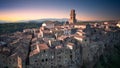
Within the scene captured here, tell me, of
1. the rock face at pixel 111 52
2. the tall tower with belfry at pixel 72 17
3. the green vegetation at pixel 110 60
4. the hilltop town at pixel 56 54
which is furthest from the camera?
the tall tower with belfry at pixel 72 17

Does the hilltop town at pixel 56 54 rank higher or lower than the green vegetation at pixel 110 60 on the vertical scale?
higher

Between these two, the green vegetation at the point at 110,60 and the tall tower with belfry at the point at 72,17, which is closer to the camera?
the green vegetation at the point at 110,60

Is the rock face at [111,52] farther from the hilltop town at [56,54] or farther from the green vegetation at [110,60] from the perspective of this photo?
the hilltop town at [56,54]

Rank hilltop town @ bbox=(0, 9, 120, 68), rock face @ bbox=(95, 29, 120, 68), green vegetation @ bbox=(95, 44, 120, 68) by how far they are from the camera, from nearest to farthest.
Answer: hilltop town @ bbox=(0, 9, 120, 68), green vegetation @ bbox=(95, 44, 120, 68), rock face @ bbox=(95, 29, 120, 68)

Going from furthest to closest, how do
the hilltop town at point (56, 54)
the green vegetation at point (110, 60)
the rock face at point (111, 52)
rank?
the rock face at point (111, 52) → the green vegetation at point (110, 60) → the hilltop town at point (56, 54)

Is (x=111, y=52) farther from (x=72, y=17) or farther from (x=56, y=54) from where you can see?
Result: (x=72, y=17)

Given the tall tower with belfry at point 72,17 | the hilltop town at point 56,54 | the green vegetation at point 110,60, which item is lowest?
the green vegetation at point 110,60

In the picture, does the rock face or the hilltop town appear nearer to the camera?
the hilltop town

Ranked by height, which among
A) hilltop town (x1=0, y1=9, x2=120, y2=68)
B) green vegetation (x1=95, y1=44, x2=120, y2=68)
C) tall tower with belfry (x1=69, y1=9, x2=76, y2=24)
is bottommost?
green vegetation (x1=95, y1=44, x2=120, y2=68)

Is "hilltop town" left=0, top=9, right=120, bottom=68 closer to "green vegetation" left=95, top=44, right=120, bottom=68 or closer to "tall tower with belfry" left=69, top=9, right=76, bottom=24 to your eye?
"green vegetation" left=95, top=44, right=120, bottom=68

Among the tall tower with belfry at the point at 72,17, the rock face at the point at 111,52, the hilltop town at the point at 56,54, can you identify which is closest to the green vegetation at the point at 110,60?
the rock face at the point at 111,52

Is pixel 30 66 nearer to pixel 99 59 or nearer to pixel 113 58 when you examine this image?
pixel 99 59

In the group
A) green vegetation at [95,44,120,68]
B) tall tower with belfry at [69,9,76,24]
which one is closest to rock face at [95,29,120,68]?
green vegetation at [95,44,120,68]
